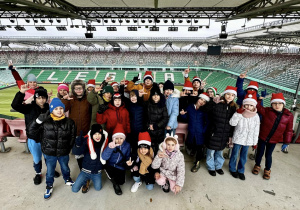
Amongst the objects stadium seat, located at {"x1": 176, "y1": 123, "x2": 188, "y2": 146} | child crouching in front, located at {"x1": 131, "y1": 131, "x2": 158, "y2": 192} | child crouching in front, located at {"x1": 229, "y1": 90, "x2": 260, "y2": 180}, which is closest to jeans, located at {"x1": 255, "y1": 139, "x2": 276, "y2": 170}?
child crouching in front, located at {"x1": 229, "y1": 90, "x2": 260, "y2": 180}

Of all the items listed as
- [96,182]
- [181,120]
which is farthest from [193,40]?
[96,182]

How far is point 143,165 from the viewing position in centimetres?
291

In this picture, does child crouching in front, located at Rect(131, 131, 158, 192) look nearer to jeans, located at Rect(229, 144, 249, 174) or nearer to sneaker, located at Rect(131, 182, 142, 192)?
sneaker, located at Rect(131, 182, 142, 192)

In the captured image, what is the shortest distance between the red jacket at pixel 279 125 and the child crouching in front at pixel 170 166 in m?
1.87

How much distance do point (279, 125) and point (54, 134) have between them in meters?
4.20

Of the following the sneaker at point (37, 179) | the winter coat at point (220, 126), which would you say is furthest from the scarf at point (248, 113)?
the sneaker at point (37, 179)

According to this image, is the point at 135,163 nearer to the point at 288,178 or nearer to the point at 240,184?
the point at 240,184

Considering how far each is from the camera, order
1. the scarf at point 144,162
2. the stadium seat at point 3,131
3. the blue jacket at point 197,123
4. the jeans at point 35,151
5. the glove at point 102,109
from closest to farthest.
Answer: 1. the scarf at point 144,162
2. the jeans at point 35,151
3. the glove at point 102,109
4. the blue jacket at point 197,123
5. the stadium seat at point 3,131

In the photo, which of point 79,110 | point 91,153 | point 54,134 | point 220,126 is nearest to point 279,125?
point 220,126

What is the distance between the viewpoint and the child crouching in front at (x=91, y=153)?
2.74 m

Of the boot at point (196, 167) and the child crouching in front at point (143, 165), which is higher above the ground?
the child crouching in front at point (143, 165)

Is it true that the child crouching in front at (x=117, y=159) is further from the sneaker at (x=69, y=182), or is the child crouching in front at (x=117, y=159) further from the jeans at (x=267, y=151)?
the jeans at (x=267, y=151)

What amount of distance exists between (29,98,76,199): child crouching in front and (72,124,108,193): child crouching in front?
204 millimetres

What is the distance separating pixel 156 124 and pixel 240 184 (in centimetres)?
204
